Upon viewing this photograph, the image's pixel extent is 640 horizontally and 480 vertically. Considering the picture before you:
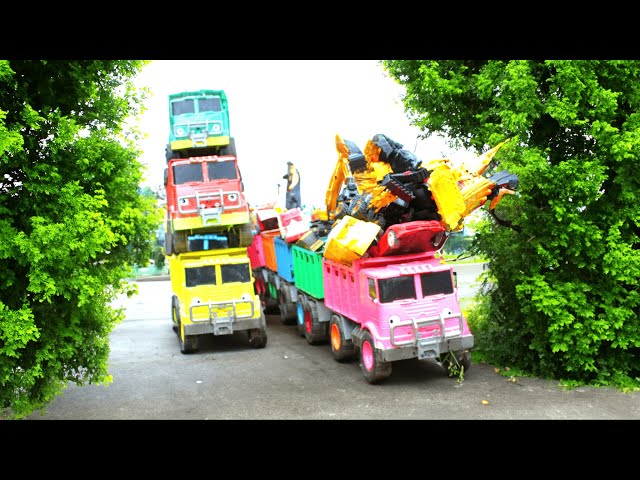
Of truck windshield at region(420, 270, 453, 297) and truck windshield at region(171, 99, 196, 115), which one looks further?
truck windshield at region(171, 99, 196, 115)

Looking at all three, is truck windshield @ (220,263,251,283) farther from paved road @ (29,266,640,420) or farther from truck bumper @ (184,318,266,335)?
paved road @ (29,266,640,420)

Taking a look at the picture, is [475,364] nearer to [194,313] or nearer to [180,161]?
[194,313]

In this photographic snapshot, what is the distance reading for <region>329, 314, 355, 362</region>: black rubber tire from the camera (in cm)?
1241

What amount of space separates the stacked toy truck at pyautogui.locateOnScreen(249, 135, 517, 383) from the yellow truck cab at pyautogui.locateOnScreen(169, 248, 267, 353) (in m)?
2.13

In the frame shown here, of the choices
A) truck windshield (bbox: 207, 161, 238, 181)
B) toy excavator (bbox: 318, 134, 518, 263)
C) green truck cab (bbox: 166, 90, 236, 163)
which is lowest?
toy excavator (bbox: 318, 134, 518, 263)

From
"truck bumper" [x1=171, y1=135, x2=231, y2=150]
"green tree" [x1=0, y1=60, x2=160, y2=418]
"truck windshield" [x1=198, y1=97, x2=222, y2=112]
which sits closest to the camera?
"green tree" [x1=0, y1=60, x2=160, y2=418]

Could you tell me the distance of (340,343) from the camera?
41.1 feet

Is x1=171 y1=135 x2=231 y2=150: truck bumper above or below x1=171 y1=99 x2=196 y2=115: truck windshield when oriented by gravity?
below

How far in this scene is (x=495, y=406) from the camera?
9.74 metres

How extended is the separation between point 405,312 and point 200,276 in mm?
5124

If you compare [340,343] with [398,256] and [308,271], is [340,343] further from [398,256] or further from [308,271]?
[398,256]

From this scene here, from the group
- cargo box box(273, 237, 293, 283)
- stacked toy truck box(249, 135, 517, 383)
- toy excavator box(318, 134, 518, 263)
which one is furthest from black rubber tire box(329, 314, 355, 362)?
cargo box box(273, 237, 293, 283)

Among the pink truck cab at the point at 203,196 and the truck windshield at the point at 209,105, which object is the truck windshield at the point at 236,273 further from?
the truck windshield at the point at 209,105

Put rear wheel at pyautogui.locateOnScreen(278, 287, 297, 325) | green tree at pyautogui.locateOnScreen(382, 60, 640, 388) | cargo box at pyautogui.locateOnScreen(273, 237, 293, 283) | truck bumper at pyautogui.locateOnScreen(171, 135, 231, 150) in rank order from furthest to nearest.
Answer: rear wheel at pyautogui.locateOnScreen(278, 287, 297, 325), cargo box at pyautogui.locateOnScreen(273, 237, 293, 283), truck bumper at pyautogui.locateOnScreen(171, 135, 231, 150), green tree at pyautogui.locateOnScreen(382, 60, 640, 388)
